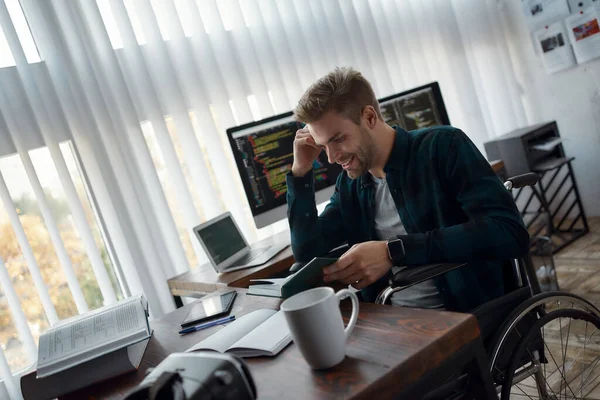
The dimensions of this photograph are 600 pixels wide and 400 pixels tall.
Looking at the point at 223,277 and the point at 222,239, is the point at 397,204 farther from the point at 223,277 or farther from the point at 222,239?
the point at 222,239

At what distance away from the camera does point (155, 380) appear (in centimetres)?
71

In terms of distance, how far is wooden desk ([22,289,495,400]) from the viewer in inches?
29.1

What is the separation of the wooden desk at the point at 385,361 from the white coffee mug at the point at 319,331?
0.02m

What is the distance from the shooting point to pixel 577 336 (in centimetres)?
212

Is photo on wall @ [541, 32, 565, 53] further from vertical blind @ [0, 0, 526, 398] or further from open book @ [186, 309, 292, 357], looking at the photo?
open book @ [186, 309, 292, 357]

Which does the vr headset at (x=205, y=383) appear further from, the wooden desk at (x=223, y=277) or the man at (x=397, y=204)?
the wooden desk at (x=223, y=277)

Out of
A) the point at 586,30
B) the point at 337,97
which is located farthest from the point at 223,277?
the point at 586,30

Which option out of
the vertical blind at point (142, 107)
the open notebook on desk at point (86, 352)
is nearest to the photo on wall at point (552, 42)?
the vertical blind at point (142, 107)

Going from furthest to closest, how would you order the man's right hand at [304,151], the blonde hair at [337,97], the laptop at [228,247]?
1. the laptop at [228,247]
2. the man's right hand at [304,151]
3. the blonde hair at [337,97]

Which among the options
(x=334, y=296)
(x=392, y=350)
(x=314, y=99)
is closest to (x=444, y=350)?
(x=392, y=350)

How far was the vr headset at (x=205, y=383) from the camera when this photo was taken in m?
0.67

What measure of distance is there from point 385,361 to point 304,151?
0.98 metres

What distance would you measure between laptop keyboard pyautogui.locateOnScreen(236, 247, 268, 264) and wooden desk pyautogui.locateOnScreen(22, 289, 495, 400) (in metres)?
1.10

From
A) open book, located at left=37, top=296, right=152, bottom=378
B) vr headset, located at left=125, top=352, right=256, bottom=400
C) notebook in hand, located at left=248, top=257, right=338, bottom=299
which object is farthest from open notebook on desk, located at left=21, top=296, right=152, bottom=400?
vr headset, located at left=125, top=352, right=256, bottom=400
